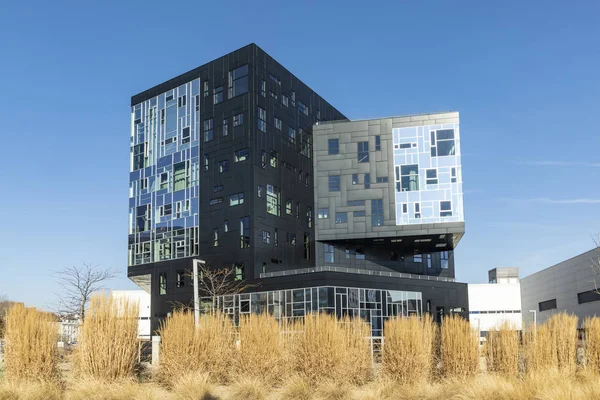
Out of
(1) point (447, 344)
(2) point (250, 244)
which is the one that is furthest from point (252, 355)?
(2) point (250, 244)

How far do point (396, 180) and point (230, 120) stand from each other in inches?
536

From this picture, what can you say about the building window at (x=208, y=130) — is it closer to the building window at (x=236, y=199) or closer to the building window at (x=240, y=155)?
the building window at (x=240, y=155)

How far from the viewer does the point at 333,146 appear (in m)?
50.5

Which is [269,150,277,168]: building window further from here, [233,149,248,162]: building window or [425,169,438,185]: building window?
[425,169,438,185]: building window

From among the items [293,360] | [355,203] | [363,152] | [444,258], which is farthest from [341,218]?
[293,360]

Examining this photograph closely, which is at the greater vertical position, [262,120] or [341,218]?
[262,120]

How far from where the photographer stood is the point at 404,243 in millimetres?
51781

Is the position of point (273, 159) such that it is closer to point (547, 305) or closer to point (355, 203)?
point (355, 203)

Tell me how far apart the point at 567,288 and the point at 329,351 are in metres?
45.4

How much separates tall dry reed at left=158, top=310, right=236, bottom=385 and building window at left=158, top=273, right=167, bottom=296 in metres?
32.1

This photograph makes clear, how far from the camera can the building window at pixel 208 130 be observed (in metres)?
48.1

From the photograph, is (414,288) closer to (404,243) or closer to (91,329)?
(404,243)

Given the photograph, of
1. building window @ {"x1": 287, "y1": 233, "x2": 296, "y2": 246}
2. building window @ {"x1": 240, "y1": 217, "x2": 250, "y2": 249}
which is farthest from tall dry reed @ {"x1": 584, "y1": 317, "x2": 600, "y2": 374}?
building window @ {"x1": 287, "y1": 233, "x2": 296, "y2": 246}

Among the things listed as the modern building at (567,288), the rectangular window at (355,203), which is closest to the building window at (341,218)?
the rectangular window at (355,203)
